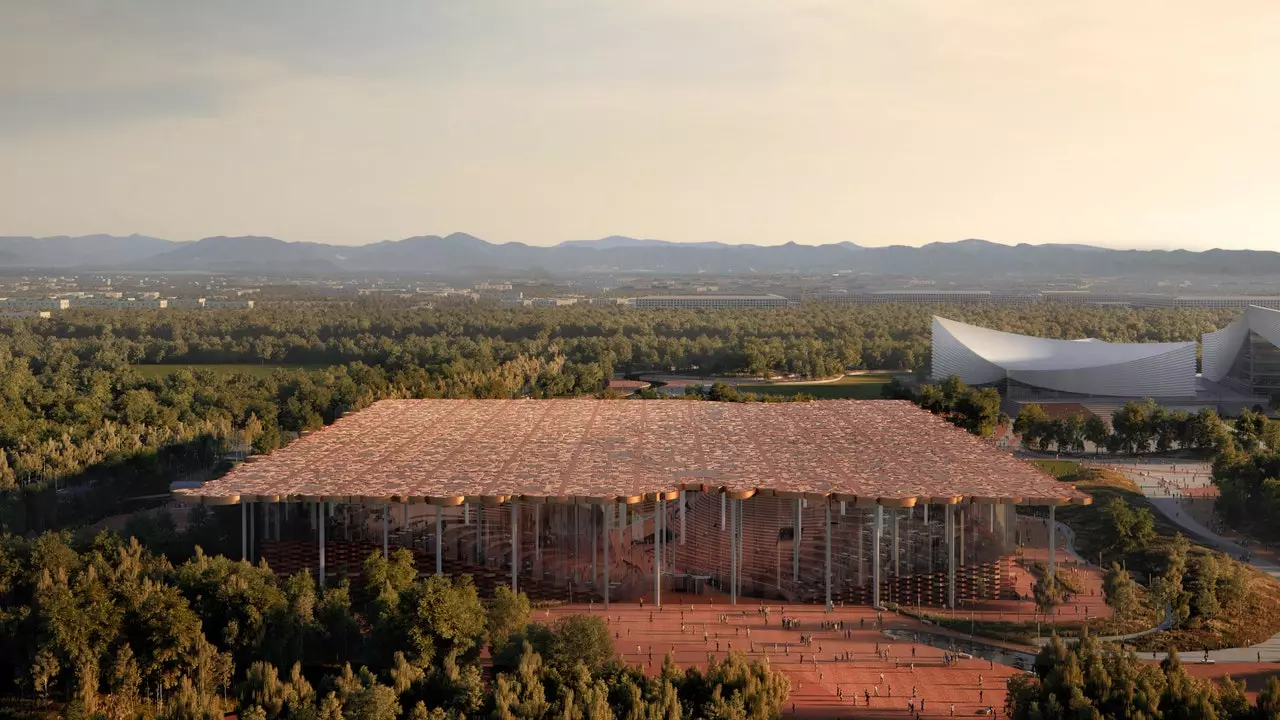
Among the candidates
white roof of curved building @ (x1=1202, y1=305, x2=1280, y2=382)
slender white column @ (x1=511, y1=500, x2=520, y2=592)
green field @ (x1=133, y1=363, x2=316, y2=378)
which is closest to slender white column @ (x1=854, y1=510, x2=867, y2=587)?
slender white column @ (x1=511, y1=500, x2=520, y2=592)

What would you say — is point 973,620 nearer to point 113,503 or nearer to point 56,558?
point 56,558

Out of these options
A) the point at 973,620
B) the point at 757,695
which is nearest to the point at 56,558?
the point at 757,695

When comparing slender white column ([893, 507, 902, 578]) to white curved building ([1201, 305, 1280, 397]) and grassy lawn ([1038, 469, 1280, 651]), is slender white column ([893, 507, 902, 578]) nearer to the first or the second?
grassy lawn ([1038, 469, 1280, 651])

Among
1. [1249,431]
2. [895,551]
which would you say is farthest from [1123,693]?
[1249,431]

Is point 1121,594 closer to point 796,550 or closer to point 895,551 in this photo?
point 895,551

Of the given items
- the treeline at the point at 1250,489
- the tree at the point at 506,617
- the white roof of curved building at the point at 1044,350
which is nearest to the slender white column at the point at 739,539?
the tree at the point at 506,617
